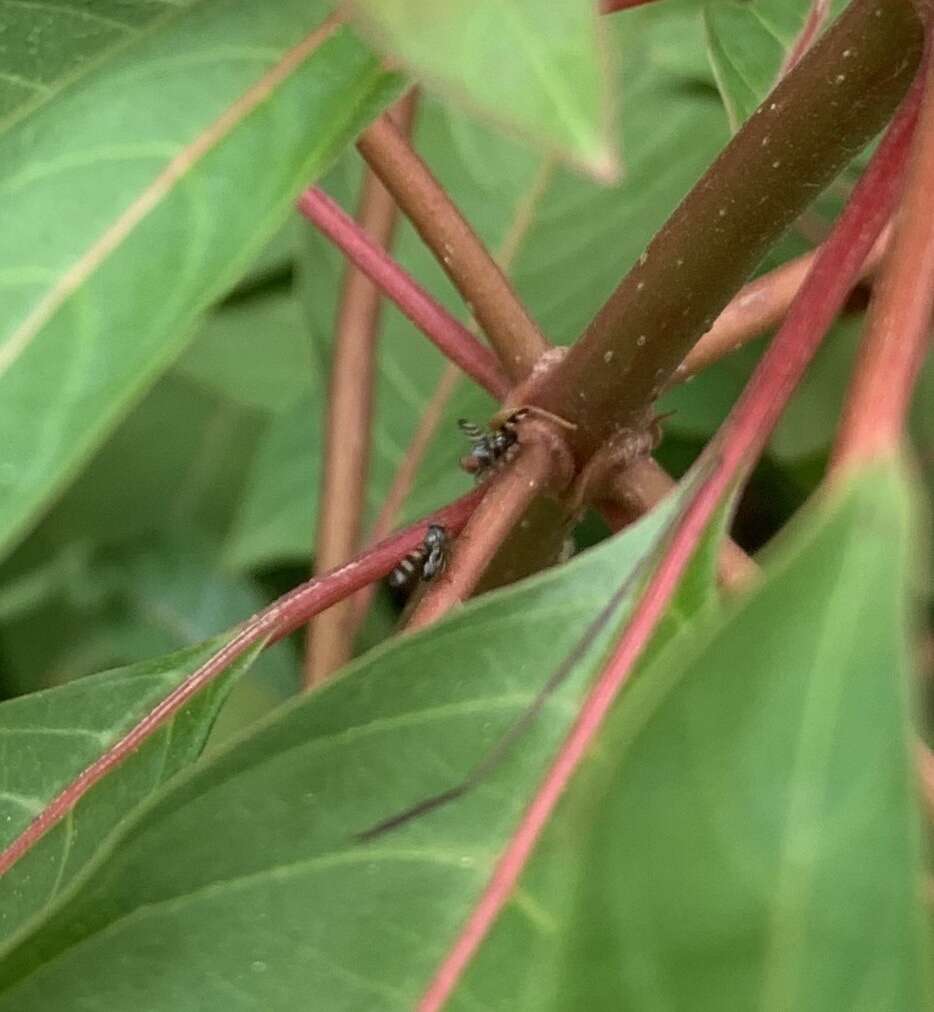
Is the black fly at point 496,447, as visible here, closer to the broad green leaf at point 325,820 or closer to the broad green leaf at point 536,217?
the broad green leaf at point 325,820

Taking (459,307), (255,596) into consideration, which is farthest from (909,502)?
(255,596)

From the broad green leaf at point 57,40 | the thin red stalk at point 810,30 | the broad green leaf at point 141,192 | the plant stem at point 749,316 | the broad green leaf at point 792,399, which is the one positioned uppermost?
the broad green leaf at point 57,40

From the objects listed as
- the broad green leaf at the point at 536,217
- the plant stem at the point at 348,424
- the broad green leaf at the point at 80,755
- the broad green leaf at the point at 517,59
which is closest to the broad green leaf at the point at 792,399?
the broad green leaf at the point at 536,217

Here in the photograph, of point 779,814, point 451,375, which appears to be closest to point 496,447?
point 779,814

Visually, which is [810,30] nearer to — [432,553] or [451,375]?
[432,553]

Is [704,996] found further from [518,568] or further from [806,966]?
[518,568]

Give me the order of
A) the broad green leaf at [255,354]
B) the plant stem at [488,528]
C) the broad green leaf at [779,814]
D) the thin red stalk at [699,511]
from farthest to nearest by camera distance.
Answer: the broad green leaf at [255,354]
the plant stem at [488,528]
the thin red stalk at [699,511]
the broad green leaf at [779,814]

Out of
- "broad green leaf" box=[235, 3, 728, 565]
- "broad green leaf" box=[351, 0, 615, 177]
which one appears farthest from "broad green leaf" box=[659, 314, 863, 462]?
"broad green leaf" box=[351, 0, 615, 177]
